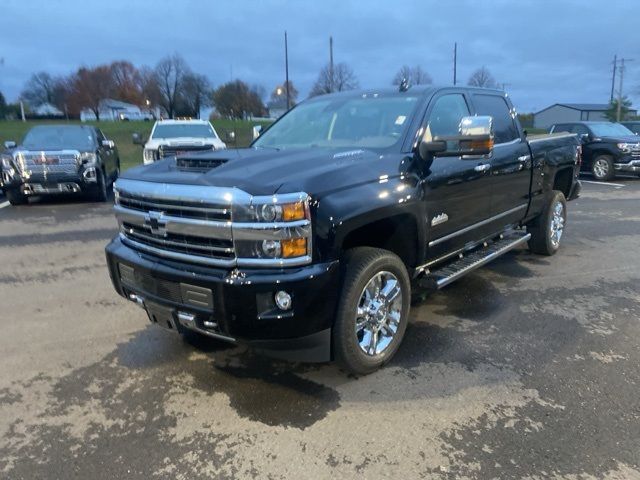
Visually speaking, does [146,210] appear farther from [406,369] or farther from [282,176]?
[406,369]

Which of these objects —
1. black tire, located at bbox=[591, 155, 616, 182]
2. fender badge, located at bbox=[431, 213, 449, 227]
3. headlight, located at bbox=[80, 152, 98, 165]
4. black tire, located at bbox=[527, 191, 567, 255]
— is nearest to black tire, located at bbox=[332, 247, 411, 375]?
fender badge, located at bbox=[431, 213, 449, 227]

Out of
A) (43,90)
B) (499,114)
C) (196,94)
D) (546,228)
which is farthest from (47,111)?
(499,114)

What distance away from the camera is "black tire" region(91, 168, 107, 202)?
35.6ft

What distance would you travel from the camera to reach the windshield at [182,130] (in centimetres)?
1377

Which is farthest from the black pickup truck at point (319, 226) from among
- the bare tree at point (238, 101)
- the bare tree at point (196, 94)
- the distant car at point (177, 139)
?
the bare tree at point (196, 94)

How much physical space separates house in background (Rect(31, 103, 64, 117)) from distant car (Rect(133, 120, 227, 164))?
82719 millimetres

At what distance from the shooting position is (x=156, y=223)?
330 centimetres

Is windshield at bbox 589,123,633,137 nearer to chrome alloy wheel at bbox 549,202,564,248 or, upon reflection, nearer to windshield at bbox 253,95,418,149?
chrome alloy wheel at bbox 549,202,564,248

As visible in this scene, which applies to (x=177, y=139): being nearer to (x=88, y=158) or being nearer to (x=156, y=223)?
(x=88, y=158)

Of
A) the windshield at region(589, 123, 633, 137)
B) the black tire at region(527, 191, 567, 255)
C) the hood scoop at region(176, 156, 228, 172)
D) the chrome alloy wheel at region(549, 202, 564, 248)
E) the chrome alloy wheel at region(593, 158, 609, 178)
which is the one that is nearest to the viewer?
the hood scoop at region(176, 156, 228, 172)

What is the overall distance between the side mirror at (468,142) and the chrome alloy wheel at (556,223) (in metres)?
3.25

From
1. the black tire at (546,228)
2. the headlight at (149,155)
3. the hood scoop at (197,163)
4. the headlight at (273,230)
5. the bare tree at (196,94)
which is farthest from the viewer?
the bare tree at (196,94)

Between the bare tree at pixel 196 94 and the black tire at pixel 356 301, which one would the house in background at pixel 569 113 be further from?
the black tire at pixel 356 301

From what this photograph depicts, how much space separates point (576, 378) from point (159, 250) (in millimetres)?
2814
